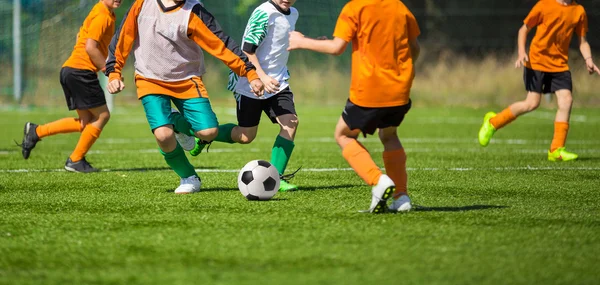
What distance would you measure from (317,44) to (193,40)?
143 centimetres

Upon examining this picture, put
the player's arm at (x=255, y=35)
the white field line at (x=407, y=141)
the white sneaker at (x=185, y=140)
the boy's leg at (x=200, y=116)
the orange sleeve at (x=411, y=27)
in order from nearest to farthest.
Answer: the orange sleeve at (x=411, y=27) < the boy's leg at (x=200, y=116) < the player's arm at (x=255, y=35) < the white sneaker at (x=185, y=140) < the white field line at (x=407, y=141)

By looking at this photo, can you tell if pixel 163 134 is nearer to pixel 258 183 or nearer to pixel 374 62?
pixel 258 183

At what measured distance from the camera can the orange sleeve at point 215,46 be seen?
662 cm

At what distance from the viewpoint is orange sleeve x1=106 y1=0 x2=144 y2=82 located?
677 cm

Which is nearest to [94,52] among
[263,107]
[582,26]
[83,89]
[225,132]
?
[83,89]

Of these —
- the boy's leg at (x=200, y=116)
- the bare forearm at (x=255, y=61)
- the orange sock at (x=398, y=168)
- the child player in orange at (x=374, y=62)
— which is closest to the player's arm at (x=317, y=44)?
the child player in orange at (x=374, y=62)

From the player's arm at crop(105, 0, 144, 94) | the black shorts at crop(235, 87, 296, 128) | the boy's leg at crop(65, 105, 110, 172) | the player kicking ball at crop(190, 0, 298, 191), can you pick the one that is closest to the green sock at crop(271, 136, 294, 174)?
the player kicking ball at crop(190, 0, 298, 191)

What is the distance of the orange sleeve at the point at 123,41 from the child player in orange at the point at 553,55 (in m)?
4.78

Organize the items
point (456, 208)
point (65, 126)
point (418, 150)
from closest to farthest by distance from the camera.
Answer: point (456, 208), point (65, 126), point (418, 150)

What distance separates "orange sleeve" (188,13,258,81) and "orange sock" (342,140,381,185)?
1.16m

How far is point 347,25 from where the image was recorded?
5711mm

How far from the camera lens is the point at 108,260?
4.37m

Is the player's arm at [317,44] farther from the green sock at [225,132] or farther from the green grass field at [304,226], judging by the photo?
the green sock at [225,132]

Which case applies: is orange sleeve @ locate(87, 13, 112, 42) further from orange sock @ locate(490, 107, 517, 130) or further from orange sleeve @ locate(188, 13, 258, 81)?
orange sock @ locate(490, 107, 517, 130)
